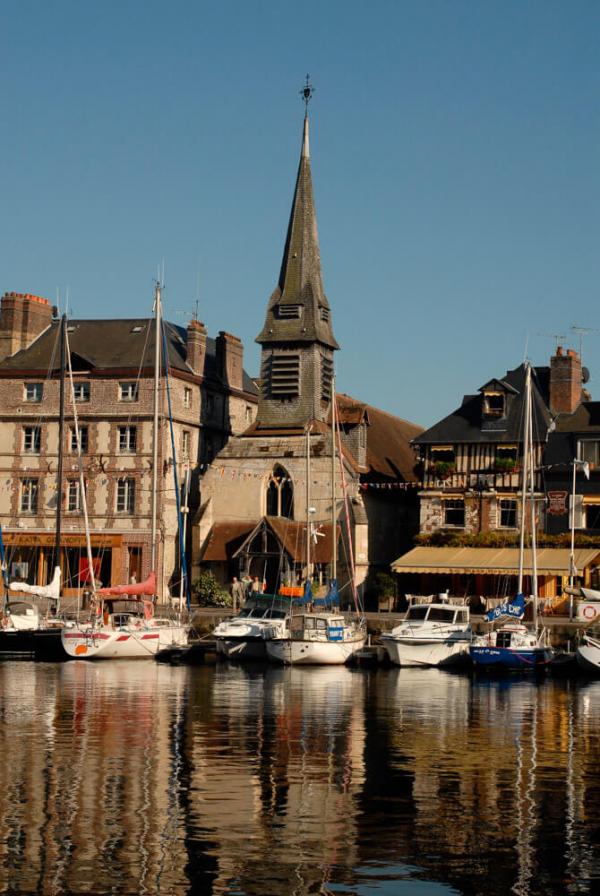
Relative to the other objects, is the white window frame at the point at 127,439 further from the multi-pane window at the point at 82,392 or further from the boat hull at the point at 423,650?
the boat hull at the point at 423,650

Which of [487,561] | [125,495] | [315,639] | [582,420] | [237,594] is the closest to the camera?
[315,639]

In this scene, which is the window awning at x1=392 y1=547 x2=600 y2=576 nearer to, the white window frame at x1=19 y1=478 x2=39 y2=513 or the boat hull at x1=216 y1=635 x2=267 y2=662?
the boat hull at x1=216 y1=635 x2=267 y2=662

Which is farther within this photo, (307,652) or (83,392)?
(83,392)

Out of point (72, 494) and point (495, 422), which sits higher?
point (495, 422)

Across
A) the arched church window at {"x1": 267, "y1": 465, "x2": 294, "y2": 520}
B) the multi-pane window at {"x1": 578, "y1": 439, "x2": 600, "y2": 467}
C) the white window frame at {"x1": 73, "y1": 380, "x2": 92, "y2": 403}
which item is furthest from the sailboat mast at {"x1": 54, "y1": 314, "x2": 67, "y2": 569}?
the multi-pane window at {"x1": 578, "y1": 439, "x2": 600, "y2": 467}

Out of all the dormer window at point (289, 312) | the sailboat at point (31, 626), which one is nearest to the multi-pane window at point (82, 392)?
the dormer window at point (289, 312)

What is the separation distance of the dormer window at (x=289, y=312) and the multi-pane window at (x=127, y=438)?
28.2ft

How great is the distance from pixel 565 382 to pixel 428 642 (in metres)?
18.4

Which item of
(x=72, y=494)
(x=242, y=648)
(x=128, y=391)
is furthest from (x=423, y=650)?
(x=72, y=494)

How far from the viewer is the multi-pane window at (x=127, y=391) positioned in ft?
217

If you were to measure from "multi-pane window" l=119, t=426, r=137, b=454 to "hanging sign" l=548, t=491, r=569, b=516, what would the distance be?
1890 cm

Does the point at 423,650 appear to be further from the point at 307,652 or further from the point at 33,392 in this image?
the point at 33,392

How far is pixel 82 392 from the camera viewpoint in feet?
220

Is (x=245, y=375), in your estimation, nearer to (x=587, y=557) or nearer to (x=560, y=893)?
(x=587, y=557)
